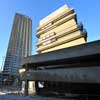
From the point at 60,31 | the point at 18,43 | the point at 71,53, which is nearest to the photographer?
the point at 71,53

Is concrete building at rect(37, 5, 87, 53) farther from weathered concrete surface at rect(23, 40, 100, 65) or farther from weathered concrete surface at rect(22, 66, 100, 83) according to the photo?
weathered concrete surface at rect(22, 66, 100, 83)

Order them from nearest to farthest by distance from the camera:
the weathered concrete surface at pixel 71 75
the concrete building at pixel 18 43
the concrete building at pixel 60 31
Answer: the weathered concrete surface at pixel 71 75 < the concrete building at pixel 60 31 < the concrete building at pixel 18 43

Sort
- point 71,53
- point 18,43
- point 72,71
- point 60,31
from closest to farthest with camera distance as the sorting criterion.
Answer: point 72,71 → point 71,53 → point 60,31 → point 18,43

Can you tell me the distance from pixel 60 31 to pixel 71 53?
137ft

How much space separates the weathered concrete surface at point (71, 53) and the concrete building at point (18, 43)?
336 ft

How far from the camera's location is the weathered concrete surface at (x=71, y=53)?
28.7m

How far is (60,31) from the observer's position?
73.1 m

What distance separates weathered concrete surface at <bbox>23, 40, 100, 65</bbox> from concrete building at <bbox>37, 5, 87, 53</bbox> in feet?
84.9

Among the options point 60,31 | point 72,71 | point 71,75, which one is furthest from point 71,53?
point 60,31

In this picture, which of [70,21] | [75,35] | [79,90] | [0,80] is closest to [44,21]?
[70,21]

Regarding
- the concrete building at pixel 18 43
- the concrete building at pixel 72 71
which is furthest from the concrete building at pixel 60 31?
the concrete building at pixel 18 43

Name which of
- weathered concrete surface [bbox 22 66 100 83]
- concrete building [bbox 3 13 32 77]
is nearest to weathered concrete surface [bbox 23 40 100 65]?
weathered concrete surface [bbox 22 66 100 83]

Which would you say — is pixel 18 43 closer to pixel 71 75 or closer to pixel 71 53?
pixel 71 53

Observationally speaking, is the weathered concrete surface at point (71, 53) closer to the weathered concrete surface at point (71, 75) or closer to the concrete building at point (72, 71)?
the concrete building at point (72, 71)
